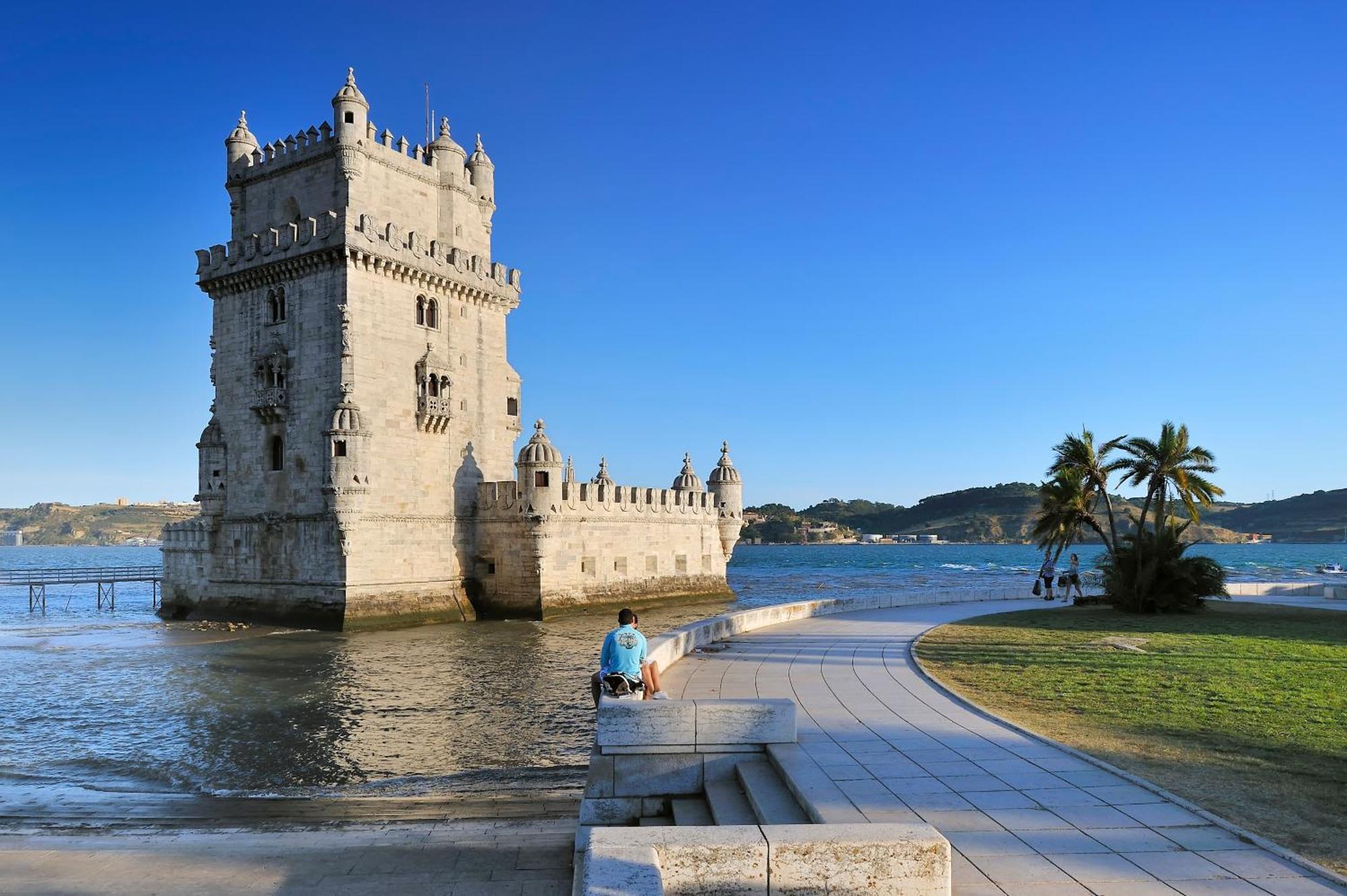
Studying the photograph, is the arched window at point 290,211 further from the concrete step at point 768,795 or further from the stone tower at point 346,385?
the concrete step at point 768,795

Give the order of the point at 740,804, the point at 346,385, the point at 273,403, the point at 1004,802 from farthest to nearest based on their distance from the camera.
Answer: the point at 273,403, the point at 346,385, the point at 740,804, the point at 1004,802

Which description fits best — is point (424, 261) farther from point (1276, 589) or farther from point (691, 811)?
point (1276, 589)

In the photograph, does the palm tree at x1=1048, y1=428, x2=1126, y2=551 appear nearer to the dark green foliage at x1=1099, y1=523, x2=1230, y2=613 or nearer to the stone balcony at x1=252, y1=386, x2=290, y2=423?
the dark green foliage at x1=1099, y1=523, x2=1230, y2=613

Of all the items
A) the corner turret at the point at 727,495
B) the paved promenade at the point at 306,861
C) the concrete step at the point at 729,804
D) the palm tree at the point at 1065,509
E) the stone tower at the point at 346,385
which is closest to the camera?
the concrete step at the point at 729,804

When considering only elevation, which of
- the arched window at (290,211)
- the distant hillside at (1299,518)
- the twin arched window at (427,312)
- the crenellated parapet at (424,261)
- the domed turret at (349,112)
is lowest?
the distant hillside at (1299,518)

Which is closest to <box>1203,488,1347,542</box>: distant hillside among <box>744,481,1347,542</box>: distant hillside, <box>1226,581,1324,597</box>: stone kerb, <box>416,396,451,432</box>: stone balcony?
<box>744,481,1347,542</box>: distant hillside

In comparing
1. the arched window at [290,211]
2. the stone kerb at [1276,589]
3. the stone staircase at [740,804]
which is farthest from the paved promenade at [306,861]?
the stone kerb at [1276,589]

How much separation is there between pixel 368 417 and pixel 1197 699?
28.0 metres

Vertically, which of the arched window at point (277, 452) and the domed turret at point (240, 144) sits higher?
the domed turret at point (240, 144)

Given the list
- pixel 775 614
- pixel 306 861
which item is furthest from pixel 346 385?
pixel 306 861

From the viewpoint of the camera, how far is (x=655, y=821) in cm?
867

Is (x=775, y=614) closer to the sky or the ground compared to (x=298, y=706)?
closer to the sky

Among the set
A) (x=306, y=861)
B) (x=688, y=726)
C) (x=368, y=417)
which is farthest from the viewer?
(x=368, y=417)

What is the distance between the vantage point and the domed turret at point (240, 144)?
37.3 meters
